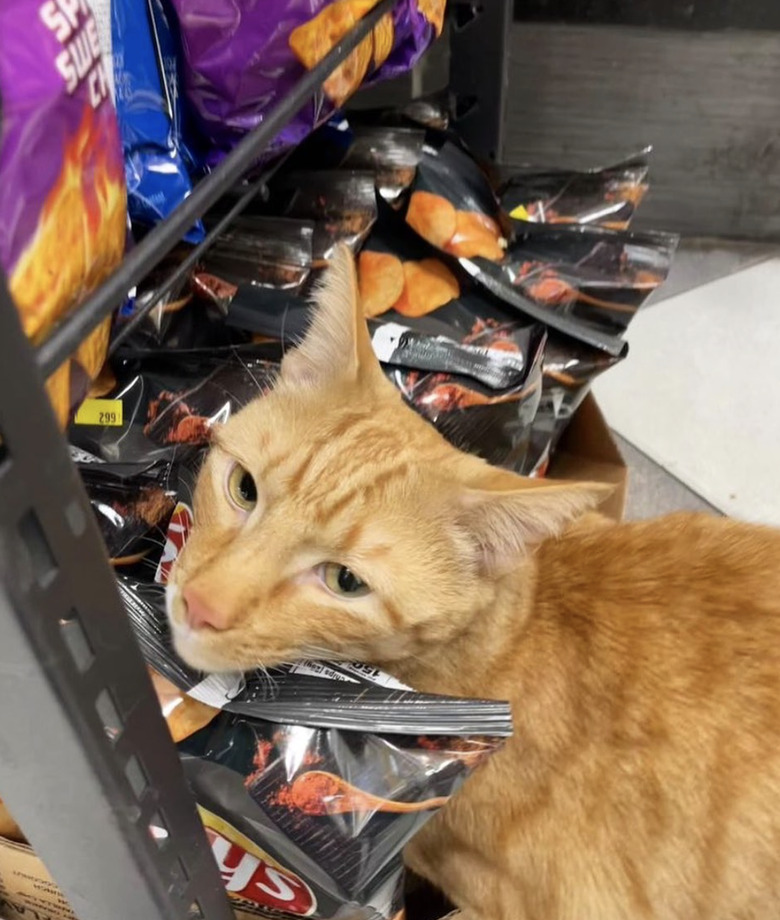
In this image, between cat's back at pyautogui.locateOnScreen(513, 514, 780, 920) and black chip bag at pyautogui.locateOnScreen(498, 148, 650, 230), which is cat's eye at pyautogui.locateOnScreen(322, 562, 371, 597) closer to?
cat's back at pyautogui.locateOnScreen(513, 514, 780, 920)

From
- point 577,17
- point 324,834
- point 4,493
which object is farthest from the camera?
point 577,17

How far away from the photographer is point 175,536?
82 centimetres

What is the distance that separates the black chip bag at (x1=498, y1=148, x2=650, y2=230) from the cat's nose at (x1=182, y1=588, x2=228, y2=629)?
0.73 metres

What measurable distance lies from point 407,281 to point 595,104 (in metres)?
1.06

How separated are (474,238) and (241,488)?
1.55 feet

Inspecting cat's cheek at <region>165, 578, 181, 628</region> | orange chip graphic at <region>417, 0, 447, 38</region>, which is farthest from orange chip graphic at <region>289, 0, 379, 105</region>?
cat's cheek at <region>165, 578, 181, 628</region>

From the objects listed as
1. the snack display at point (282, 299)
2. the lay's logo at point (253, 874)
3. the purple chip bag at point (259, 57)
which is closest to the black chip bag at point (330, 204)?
the snack display at point (282, 299)

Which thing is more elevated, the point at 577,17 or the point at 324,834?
the point at 577,17

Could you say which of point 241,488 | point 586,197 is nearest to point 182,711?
point 241,488

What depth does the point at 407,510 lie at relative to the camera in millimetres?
710

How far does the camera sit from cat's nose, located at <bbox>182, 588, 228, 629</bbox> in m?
0.65

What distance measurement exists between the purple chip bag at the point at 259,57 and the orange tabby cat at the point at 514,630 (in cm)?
21

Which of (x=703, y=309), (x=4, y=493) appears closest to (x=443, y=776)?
(x=4, y=493)

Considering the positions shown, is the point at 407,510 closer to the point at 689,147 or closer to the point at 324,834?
the point at 324,834
